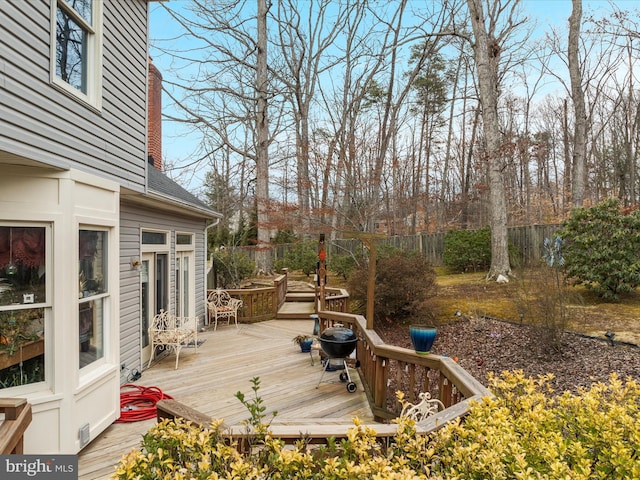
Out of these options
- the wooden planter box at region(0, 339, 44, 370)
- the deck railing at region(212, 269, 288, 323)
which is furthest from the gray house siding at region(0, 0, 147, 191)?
the deck railing at region(212, 269, 288, 323)

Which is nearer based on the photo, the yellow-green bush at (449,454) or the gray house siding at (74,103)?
the yellow-green bush at (449,454)

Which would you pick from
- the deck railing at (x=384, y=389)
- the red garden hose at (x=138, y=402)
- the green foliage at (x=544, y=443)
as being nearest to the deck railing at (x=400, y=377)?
the deck railing at (x=384, y=389)

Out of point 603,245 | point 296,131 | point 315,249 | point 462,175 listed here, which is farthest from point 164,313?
point 462,175

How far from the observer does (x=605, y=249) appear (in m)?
8.02

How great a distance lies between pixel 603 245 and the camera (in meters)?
8.08

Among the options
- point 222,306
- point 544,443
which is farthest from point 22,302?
point 222,306

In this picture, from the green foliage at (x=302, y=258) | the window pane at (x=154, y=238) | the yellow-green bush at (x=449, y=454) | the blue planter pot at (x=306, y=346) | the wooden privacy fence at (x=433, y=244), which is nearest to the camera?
the yellow-green bush at (x=449, y=454)

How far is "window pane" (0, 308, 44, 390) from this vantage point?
3.11 metres

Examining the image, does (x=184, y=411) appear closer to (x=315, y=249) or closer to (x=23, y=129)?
(x=23, y=129)

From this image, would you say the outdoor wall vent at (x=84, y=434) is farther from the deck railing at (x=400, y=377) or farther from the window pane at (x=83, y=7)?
the window pane at (x=83, y=7)

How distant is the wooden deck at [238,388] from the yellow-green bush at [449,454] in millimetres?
1077

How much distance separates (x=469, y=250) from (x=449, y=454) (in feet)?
40.6

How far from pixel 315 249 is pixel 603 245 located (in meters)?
10.8

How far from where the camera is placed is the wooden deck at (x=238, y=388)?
11.8 ft
